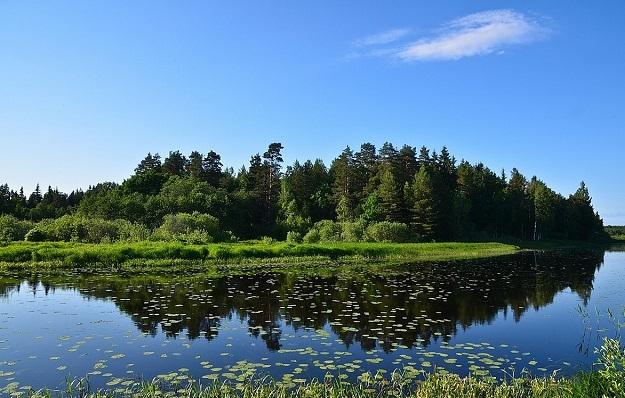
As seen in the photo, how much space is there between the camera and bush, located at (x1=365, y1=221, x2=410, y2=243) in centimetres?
6825

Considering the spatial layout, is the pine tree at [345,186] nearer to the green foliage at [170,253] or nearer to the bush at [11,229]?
the green foliage at [170,253]

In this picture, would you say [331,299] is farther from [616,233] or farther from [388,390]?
[616,233]

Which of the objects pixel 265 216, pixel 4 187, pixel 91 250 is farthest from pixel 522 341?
pixel 4 187

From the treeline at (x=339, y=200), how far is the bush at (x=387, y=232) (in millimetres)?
153

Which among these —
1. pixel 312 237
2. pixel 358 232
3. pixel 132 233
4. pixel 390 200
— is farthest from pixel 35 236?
pixel 390 200

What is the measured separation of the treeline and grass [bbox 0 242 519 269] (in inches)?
585

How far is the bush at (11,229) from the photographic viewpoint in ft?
165

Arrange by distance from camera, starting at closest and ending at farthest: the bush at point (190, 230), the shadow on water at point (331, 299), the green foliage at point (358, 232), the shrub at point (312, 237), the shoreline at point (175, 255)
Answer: the shadow on water at point (331, 299) → the shoreline at point (175, 255) → the bush at point (190, 230) → the shrub at point (312, 237) → the green foliage at point (358, 232)

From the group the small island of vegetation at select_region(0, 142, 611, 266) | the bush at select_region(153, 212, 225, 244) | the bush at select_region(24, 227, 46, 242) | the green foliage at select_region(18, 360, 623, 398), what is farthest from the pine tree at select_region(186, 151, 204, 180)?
the green foliage at select_region(18, 360, 623, 398)

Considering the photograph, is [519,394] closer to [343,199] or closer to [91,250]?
[91,250]

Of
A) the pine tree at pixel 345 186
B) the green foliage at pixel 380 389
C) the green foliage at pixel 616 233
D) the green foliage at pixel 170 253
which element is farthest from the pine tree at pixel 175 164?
the green foliage at pixel 616 233

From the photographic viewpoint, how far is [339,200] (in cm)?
8638

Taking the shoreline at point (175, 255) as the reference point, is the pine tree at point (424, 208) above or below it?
above

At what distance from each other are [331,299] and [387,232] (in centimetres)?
4580
